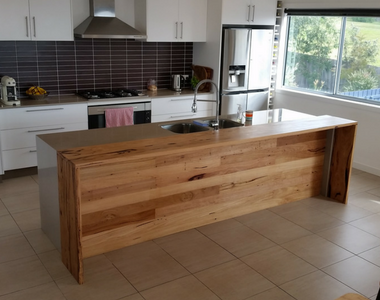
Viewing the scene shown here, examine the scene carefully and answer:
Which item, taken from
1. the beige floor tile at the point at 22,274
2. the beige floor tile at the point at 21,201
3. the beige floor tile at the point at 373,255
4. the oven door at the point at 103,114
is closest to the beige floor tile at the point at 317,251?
the beige floor tile at the point at 373,255

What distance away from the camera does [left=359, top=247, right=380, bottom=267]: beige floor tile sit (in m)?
3.54

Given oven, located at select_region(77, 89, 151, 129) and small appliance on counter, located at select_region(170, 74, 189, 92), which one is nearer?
oven, located at select_region(77, 89, 151, 129)

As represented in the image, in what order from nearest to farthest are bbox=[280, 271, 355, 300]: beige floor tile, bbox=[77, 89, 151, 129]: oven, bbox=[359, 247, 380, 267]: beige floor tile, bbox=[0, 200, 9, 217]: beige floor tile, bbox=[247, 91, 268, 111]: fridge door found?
1. bbox=[280, 271, 355, 300]: beige floor tile
2. bbox=[359, 247, 380, 267]: beige floor tile
3. bbox=[0, 200, 9, 217]: beige floor tile
4. bbox=[77, 89, 151, 129]: oven
5. bbox=[247, 91, 268, 111]: fridge door

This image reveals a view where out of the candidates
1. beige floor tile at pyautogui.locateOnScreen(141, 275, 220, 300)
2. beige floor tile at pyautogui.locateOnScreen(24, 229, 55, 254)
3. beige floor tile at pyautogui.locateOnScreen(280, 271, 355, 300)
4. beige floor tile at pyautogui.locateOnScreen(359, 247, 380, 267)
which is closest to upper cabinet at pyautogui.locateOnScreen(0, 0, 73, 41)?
beige floor tile at pyautogui.locateOnScreen(24, 229, 55, 254)

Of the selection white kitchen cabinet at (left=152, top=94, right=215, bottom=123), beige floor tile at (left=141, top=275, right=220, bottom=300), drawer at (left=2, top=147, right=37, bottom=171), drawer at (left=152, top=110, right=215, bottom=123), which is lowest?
beige floor tile at (left=141, top=275, right=220, bottom=300)

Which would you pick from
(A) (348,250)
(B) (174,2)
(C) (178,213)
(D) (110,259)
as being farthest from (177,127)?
(B) (174,2)

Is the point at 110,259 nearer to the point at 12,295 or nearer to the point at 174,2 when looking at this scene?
the point at 12,295

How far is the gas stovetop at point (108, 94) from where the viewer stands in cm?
548

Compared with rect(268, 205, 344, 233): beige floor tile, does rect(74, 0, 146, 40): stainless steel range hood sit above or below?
above

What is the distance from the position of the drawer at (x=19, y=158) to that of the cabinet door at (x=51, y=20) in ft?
4.16

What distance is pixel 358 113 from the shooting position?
562 centimetres

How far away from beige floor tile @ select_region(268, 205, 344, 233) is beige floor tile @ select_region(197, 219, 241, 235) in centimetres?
53

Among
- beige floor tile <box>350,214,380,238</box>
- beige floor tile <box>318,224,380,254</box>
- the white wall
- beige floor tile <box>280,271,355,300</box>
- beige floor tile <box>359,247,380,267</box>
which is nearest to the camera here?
beige floor tile <box>280,271,355,300</box>

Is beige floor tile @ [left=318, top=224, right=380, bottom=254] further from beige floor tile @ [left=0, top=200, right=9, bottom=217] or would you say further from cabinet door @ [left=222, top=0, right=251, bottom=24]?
cabinet door @ [left=222, top=0, right=251, bottom=24]
